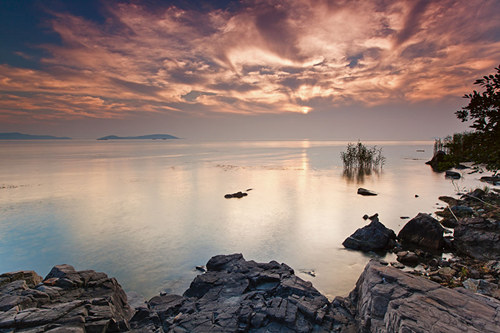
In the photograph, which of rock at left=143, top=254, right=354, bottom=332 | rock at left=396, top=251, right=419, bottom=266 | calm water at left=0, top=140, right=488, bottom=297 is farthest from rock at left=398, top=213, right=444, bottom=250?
rock at left=143, top=254, right=354, bottom=332

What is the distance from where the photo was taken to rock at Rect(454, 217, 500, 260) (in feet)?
35.8

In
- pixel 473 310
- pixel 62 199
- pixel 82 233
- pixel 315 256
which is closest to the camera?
pixel 473 310

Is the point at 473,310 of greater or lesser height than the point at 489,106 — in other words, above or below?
below

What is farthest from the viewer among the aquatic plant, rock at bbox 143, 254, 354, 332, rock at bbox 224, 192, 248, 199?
the aquatic plant

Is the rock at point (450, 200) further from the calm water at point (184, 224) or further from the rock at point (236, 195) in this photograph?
the rock at point (236, 195)

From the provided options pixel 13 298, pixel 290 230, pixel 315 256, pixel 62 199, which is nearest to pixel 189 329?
pixel 13 298

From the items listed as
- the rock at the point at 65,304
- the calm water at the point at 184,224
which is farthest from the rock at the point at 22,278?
the calm water at the point at 184,224

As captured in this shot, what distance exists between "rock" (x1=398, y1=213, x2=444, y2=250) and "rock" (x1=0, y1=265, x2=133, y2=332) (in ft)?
42.6

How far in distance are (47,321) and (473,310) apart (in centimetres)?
944

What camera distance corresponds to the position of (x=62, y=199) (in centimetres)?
2502

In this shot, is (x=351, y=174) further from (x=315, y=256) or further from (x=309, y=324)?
(x=309, y=324)

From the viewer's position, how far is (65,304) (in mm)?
6758

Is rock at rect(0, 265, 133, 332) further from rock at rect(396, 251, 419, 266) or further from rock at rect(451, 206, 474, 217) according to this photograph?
rock at rect(451, 206, 474, 217)

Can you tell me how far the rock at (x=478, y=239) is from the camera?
430 inches
